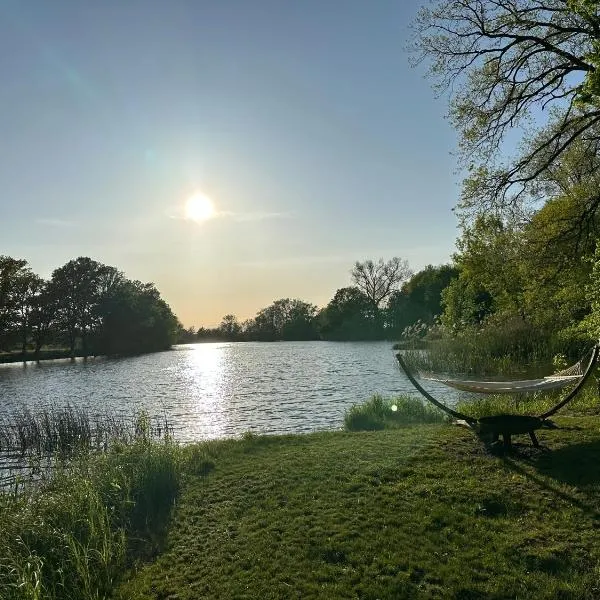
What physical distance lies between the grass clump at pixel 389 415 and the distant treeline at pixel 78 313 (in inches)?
2411

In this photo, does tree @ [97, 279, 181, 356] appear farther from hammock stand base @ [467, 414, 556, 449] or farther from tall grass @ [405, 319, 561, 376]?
hammock stand base @ [467, 414, 556, 449]

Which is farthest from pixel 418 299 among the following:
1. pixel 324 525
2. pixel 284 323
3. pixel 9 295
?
pixel 324 525

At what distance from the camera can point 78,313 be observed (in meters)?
75.9

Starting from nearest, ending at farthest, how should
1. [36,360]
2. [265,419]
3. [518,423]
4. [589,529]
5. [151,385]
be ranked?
[589,529] < [518,423] < [265,419] < [151,385] < [36,360]

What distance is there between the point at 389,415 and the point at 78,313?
7006 cm

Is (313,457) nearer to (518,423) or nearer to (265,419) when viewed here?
(518,423)

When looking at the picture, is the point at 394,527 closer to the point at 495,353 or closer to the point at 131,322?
the point at 495,353

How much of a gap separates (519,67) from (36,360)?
68.9m

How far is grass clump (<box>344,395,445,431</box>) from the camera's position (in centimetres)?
1388

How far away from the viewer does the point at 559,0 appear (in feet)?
40.5

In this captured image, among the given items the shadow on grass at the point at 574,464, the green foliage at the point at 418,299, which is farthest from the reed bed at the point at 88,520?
the green foliage at the point at 418,299

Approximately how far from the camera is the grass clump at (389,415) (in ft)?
45.5

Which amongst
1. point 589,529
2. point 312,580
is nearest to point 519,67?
point 589,529

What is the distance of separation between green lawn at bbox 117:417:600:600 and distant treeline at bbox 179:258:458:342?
64911mm
